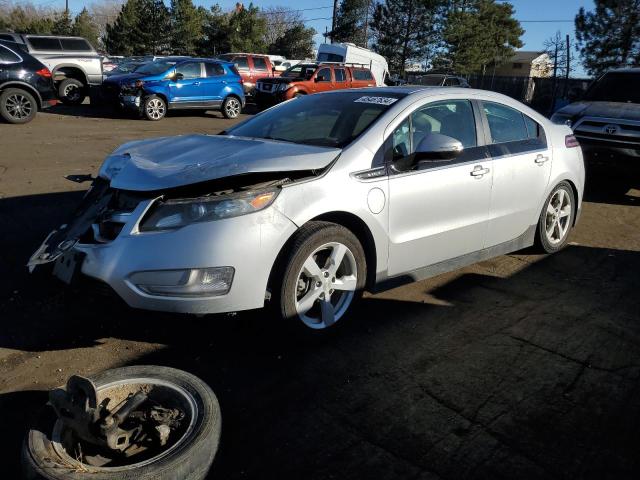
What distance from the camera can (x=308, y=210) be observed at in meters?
3.29

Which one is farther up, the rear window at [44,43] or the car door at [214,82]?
the rear window at [44,43]

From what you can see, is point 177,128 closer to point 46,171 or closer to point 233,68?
point 233,68

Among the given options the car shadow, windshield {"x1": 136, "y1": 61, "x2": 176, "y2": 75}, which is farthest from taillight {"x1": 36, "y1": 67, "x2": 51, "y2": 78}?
the car shadow

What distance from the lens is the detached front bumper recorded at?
118 inches

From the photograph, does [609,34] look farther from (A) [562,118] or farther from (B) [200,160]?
(B) [200,160]

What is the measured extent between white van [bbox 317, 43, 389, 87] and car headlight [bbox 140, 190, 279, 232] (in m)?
26.1

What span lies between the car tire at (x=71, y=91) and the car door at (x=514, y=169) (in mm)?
15967

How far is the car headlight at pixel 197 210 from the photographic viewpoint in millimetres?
3064

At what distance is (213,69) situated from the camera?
16719 mm

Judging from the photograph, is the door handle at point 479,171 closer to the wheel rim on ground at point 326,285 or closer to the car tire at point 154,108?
the wheel rim on ground at point 326,285

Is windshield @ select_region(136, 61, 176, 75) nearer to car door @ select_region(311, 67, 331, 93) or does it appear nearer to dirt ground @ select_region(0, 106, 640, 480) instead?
car door @ select_region(311, 67, 331, 93)

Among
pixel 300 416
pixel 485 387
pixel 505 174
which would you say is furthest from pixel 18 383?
pixel 505 174

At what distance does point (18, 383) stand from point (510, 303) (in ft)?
11.1

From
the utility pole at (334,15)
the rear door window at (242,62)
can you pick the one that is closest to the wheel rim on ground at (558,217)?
the rear door window at (242,62)
